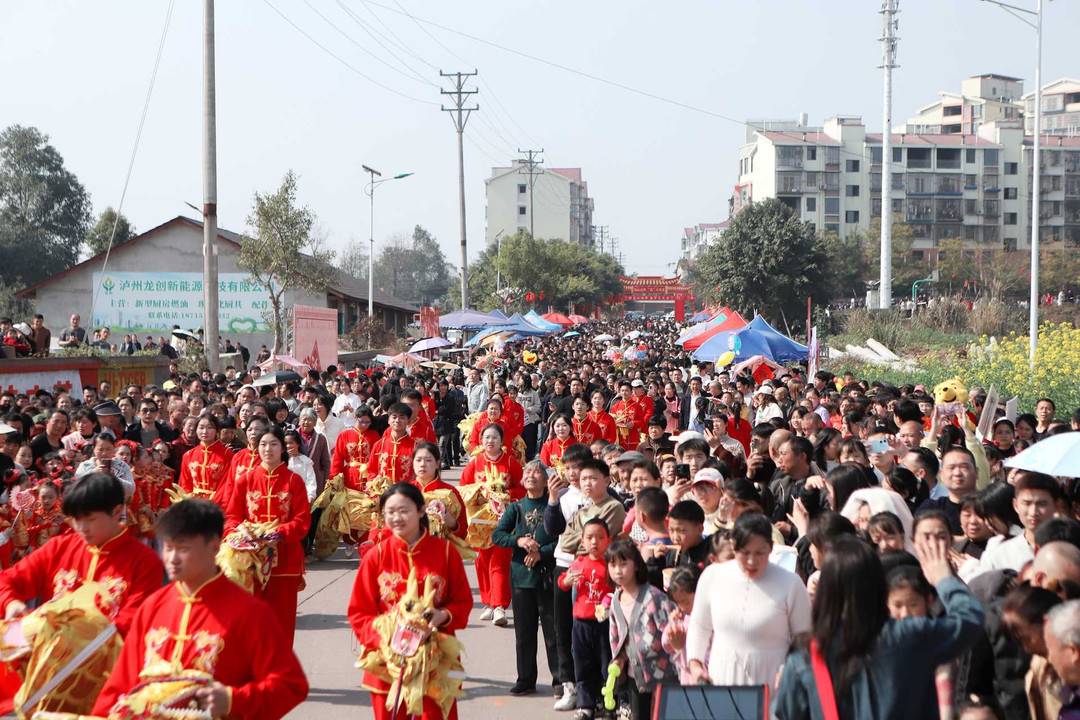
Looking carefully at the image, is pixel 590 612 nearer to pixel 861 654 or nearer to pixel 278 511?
pixel 278 511

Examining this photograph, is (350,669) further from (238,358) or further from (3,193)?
(3,193)

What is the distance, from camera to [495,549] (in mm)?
9562

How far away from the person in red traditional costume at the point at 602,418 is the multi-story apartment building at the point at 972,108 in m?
89.2

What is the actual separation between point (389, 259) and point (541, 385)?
355 ft

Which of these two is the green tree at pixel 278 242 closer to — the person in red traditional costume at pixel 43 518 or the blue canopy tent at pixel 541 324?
the blue canopy tent at pixel 541 324

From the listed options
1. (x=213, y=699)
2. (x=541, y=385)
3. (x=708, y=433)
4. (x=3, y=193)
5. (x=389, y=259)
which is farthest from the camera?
(x=389, y=259)

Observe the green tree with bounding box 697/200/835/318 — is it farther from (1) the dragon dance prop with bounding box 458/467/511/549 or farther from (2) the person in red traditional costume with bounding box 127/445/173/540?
A: (2) the person in red traditional costume with bounding box 127/445/173/540

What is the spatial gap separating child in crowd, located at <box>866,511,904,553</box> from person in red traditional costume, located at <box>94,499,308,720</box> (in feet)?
8.19

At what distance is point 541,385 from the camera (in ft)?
67.6

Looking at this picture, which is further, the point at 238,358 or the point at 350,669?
the point at 238,358

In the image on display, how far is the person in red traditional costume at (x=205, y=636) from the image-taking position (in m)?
4.08

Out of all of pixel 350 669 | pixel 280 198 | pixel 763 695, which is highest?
pixel 280 198

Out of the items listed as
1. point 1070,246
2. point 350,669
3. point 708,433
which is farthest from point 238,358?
point 1070,246

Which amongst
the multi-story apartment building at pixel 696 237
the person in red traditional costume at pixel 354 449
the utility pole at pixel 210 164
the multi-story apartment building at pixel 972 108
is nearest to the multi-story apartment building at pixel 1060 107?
the multi-story apartment building at pixel 972 108
